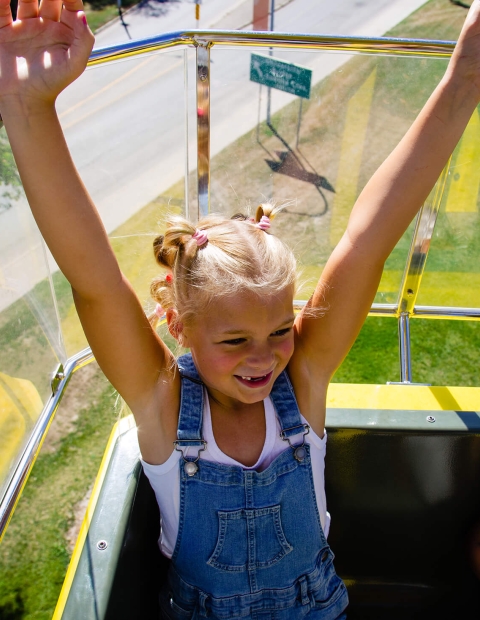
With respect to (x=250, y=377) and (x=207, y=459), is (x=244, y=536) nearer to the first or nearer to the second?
(x=207, y=459)

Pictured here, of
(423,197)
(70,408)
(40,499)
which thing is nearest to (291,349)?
(423,197)

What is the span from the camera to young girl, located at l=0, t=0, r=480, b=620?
1.31 m

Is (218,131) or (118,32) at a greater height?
(218,131)

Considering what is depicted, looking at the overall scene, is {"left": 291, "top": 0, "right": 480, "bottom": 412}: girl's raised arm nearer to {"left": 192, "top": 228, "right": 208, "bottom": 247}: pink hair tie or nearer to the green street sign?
{"left": 192, "top": 228, "right": 208, "bottom": 247}: pink hair tie

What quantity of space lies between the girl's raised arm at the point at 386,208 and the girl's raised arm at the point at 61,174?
1.42 ft

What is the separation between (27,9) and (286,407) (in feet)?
3.15

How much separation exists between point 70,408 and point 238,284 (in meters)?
1.98

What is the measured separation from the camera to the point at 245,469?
138 cm

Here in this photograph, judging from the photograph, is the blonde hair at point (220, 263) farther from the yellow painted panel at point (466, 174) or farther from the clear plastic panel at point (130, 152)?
the yellow painted panel at point (466, 174)

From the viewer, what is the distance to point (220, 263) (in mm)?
1330

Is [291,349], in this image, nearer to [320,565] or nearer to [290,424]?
[290,424]

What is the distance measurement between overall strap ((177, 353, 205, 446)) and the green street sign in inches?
40.8

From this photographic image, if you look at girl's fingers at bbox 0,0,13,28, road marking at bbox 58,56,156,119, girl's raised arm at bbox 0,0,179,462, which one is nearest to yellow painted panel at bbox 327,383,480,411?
girl's raised arm at bbox 0,0,179,462

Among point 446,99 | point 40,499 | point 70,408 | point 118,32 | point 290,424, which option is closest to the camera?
point 446,99
